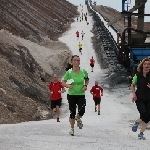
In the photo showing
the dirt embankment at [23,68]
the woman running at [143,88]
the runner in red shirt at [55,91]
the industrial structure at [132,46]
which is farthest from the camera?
the industrial structure at [132,46]

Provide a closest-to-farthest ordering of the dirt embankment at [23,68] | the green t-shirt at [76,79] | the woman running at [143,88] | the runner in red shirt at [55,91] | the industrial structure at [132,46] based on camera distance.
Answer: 1. the woman running at [143,88]
2. the green t-shirt at [76,79]
3. the runner in red shirt at [55,91]
4. the dirt embankment at [23,68]
5. the industrial structure at [132,46]

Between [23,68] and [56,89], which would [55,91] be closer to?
[56,89]

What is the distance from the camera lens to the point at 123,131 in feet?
33.0

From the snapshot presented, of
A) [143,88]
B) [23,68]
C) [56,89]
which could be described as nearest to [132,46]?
[23,68]

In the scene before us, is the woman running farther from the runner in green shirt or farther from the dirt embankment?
the dirt embankment

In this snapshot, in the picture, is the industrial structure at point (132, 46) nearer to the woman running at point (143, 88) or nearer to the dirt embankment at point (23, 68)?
the dirt embankment at point (23, 68)

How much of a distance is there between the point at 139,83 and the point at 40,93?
12.0 metres

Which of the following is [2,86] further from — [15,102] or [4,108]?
[4,108]

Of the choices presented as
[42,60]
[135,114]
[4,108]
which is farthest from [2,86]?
[42,60]

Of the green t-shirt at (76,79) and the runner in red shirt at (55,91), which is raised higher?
the green t-shirt at (76,79)

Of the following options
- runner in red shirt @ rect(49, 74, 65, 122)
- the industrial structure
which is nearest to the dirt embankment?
runner in red shirt @ rect(49, 74, 65, 122)

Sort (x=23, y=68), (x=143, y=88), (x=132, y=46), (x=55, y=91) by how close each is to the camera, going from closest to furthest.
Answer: (x=143, y=88), (x=55, y=91), (x=23, y=68), (x=132, y=46)

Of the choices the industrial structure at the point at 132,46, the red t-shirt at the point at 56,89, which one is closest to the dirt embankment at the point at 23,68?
the red t-shirt at the point at 56,89

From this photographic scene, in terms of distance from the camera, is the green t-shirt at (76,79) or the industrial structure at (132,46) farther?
the industrial structure at (132,46)
